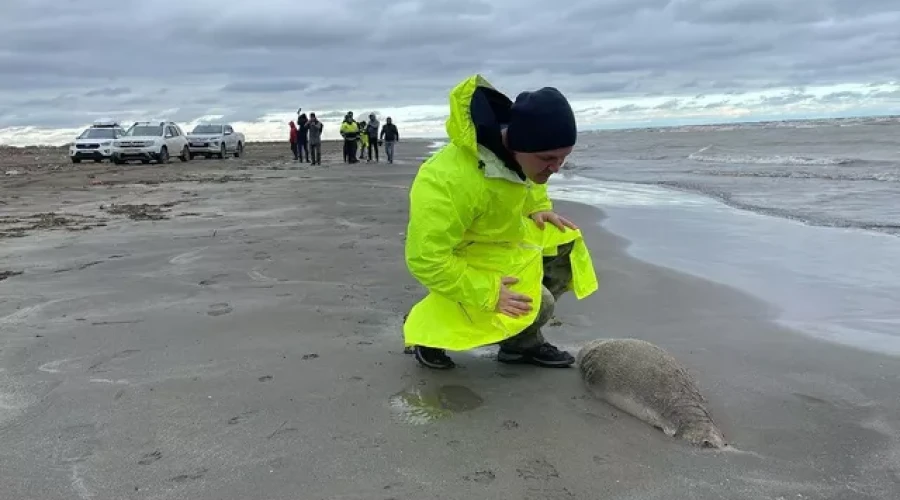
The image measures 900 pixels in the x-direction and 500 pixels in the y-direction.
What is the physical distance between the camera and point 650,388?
3393 mm

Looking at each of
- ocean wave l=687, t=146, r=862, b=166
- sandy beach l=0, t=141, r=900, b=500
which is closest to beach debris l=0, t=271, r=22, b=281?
sandy beach l=0, t=141, r=900, b=500

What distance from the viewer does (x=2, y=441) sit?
9.91 feet

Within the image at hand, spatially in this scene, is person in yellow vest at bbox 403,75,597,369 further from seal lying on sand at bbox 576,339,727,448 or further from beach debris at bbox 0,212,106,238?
beach debris at bbox 0,212,106,238

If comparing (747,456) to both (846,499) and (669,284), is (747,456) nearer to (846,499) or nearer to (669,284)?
(846,499)

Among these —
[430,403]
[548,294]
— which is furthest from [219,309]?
[548,294]

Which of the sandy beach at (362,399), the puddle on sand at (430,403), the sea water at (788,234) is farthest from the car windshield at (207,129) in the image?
the puddle on sand at (430,403)

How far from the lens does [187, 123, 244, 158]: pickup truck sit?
31.7 metres

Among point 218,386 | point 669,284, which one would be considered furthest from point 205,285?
point 669,284

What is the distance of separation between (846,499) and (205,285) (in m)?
4.74

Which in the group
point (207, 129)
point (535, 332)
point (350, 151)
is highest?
point (207, 129)

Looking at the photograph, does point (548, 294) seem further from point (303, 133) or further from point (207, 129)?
point (207, 129)

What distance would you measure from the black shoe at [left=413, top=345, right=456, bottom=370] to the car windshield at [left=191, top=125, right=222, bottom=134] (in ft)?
102

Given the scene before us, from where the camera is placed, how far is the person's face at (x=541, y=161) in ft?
10.6

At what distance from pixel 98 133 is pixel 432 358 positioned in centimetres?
3004
